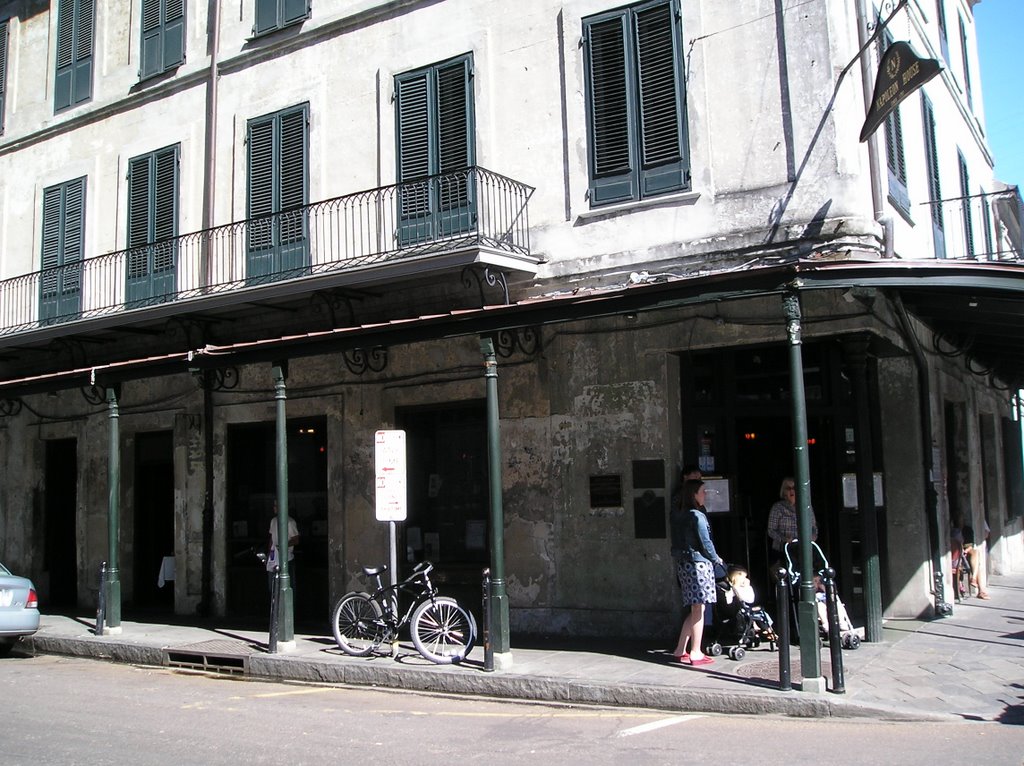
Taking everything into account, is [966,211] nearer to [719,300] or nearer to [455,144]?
[455,144]

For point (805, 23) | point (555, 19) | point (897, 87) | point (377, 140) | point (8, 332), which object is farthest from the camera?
point (8, 332)

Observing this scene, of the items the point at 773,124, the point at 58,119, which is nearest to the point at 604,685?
the point at 773,124

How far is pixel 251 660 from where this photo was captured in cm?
1120

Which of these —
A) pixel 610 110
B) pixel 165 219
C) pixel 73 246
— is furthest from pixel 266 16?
pixel 610 110

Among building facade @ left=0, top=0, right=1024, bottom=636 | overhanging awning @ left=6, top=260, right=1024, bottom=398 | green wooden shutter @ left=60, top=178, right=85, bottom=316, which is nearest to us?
overhanging awning @ left=6, top=260, right=1024, bottom=398

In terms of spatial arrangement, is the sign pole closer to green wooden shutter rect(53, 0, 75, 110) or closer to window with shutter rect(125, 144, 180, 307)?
window with shutter rect(125, 144, 180, 307)

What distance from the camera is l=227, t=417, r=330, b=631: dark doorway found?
14.3 metres

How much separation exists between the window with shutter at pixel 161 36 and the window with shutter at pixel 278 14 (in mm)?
1879

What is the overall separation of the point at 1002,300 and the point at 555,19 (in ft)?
20.8

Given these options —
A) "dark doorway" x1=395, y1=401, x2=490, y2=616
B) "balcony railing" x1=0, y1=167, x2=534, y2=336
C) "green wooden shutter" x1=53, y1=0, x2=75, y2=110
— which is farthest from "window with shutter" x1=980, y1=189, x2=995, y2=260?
"green wooden shutter" x1=53, y1=0, x2=75, y2=110

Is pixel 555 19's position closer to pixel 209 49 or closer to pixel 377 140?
pixel 377 140

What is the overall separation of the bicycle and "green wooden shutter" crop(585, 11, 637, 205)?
16.5 ft

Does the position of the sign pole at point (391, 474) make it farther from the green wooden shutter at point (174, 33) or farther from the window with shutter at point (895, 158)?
the green wooden shutter at point (174, 33)

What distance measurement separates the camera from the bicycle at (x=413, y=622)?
1051 cm
